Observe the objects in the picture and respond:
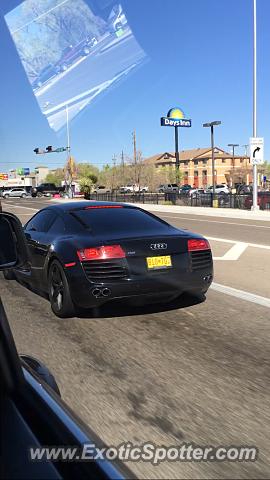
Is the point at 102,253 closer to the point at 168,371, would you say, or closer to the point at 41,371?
the point at 168,371

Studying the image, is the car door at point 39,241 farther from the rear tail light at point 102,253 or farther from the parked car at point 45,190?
the parked car at point 45,190

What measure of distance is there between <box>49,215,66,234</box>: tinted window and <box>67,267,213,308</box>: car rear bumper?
1007 mm

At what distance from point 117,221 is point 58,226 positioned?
85 cm

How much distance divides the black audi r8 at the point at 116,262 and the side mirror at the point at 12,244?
317 centimetres

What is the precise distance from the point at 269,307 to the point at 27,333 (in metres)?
3.08

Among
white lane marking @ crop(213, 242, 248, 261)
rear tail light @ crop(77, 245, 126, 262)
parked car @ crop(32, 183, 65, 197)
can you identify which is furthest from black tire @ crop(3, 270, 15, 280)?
parked car @ crop(32, 183, 65, 197)

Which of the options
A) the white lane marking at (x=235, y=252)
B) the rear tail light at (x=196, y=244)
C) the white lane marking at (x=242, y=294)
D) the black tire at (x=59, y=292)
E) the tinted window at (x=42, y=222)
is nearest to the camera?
the black tire at (x=59, y=292)

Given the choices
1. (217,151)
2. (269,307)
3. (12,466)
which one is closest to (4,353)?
(12,466)

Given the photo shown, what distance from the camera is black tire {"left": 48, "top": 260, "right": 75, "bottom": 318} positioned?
5527 millimetres

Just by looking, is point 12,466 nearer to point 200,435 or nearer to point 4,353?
point 4,353

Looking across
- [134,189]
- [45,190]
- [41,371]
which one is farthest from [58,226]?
Answer: [45,190]

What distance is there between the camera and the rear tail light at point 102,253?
5.29 m

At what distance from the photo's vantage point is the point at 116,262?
5.29 metres

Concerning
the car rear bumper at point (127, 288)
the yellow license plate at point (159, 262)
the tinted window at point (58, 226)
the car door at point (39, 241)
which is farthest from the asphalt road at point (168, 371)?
the tinted window at point (58, 226)
